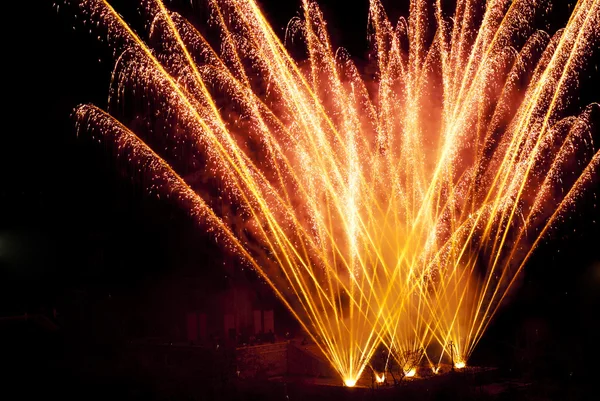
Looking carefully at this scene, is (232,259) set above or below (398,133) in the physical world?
below

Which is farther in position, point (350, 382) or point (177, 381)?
point (350, 382)

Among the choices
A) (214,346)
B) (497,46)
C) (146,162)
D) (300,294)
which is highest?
(497,46)

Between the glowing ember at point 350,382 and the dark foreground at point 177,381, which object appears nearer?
the dark foreground at point 177,381

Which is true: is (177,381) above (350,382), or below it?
above

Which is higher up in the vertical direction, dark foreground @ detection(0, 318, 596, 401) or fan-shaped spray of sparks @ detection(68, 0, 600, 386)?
fan-shaped spray of sparks @ detection(68, 0, 600, 386)

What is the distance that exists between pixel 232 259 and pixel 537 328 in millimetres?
8299

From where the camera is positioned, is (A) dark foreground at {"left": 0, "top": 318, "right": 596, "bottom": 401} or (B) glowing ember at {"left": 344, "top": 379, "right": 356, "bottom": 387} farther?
(B) glowing ember at {"left": 344, "top": 379, "right": 356, "bottom": 387}

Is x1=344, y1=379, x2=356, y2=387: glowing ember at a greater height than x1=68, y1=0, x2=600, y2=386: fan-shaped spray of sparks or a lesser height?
lesser

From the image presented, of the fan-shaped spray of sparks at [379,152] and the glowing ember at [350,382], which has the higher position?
the fan-shaped spray of sparks at [379,152]

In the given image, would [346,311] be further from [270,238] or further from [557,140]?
[557,140]

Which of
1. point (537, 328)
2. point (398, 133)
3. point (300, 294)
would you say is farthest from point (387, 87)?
point (537, 328)

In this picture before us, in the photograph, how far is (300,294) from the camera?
1964cm

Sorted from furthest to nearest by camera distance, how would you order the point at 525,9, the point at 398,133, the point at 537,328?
the point at 537,328, the point at 398,133, the point at 525,9

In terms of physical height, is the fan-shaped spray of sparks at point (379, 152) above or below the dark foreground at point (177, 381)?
above
